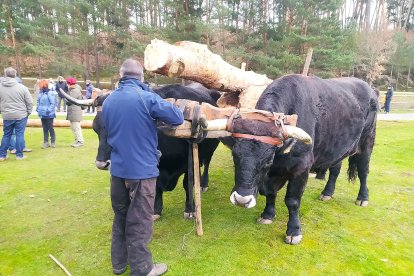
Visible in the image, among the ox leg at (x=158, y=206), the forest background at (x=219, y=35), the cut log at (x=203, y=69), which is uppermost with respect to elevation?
the forest background at (x=219, y=35)

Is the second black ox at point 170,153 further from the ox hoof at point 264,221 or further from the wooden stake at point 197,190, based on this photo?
the ox hoof at point 264,221

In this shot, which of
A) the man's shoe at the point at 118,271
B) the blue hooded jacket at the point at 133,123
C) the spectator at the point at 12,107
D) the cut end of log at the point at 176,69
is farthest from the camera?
A: the spectator at the point at 12,107

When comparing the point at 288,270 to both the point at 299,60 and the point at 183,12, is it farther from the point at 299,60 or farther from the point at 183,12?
the point at 183,12

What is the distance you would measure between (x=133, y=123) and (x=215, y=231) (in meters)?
2.18

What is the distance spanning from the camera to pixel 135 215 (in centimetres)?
323

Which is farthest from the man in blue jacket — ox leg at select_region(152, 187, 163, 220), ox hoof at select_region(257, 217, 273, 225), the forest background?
the forest background

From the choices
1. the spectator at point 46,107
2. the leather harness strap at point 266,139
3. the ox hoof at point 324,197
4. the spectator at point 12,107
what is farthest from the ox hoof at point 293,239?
the spectator at point 46,107

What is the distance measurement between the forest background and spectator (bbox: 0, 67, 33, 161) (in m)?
17.3

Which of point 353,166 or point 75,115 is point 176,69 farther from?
point 75,115

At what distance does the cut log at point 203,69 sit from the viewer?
3.87 m

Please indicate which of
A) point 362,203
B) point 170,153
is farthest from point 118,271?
point 362,203

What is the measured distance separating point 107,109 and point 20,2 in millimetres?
37129

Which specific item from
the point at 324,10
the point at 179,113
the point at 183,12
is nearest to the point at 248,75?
the point at 179,113

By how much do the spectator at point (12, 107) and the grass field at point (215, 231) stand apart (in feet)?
3.67
